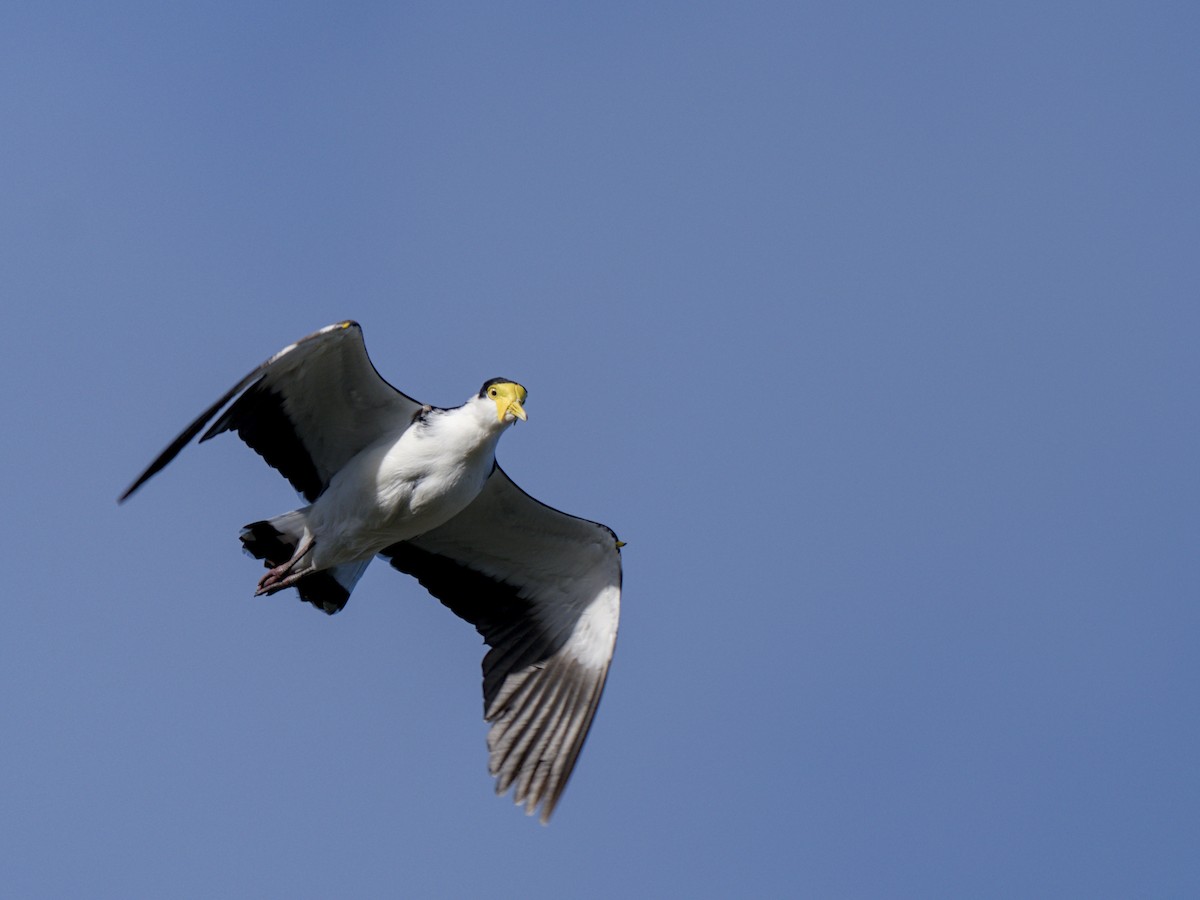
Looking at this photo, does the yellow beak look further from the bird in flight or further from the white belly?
the white belly

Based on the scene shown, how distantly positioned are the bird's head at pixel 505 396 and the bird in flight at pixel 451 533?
0.5 inches

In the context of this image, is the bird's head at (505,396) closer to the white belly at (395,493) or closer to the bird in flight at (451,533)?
the bird in flight at (451,533)

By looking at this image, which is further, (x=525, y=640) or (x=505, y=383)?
(x=525, y=640)

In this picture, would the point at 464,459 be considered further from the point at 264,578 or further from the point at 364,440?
the point at 264,578

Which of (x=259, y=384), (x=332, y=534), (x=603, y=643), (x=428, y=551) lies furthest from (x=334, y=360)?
(x=603, y=643)

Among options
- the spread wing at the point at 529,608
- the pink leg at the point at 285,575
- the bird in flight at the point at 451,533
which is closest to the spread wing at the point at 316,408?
the bird in flight at the point at 451,533

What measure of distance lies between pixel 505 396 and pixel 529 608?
2361 millimetres

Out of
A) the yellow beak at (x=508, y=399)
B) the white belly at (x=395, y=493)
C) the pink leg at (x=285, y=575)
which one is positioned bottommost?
the pink leg at (x=285, y=575)

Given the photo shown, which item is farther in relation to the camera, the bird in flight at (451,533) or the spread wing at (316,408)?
the bird in flight at (451,533)

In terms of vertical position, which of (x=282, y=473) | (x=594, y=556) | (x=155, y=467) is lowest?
(x=155, y=467)

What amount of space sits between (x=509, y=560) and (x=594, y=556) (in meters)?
0.79

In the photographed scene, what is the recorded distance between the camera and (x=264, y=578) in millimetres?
13047

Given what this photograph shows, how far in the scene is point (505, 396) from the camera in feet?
40.8

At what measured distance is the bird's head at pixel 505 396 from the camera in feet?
40.5
